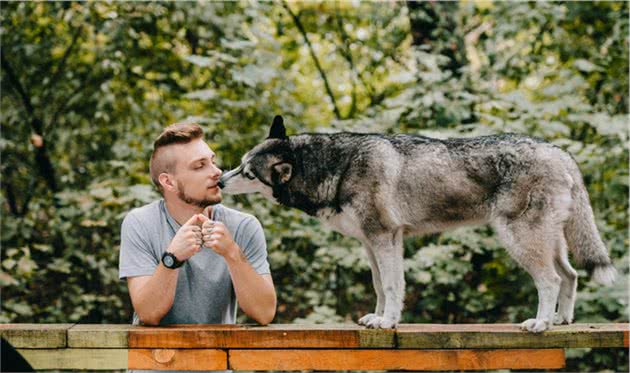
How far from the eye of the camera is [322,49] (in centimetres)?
820

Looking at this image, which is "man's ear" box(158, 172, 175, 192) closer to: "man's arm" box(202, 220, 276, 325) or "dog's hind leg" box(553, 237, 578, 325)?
"man's arm" box(202, 220, 276, 325)

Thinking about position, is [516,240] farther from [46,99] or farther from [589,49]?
[46,99]

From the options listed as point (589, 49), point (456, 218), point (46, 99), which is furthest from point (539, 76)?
point (46, 99)

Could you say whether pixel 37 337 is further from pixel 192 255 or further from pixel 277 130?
pixel 277 130

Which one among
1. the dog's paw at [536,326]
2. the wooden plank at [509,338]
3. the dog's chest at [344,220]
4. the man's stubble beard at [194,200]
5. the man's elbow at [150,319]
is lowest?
the wooden plank at [509,338]

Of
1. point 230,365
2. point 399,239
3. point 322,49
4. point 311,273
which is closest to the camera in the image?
point 230,365

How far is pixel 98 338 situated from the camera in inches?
102

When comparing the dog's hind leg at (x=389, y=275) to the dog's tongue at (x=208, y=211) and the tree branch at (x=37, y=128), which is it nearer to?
the dog's tongue at (x=208, y=211)

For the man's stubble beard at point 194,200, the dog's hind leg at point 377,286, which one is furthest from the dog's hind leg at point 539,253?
the man's stubble beard at point 194,200

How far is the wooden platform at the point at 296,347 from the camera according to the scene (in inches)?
102

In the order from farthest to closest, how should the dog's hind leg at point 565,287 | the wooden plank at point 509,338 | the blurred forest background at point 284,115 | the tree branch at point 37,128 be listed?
the tree branch at point 37,128 → the blurred forest background at point 284,115 → the dog's hind leg at point 565,287 → the wooden plank at point 509,338

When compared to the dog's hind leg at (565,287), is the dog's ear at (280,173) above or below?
above

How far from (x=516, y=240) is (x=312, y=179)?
0.92m

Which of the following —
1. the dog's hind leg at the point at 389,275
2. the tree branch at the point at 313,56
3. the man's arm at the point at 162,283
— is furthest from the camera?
the tree branch at the point at 313,56
